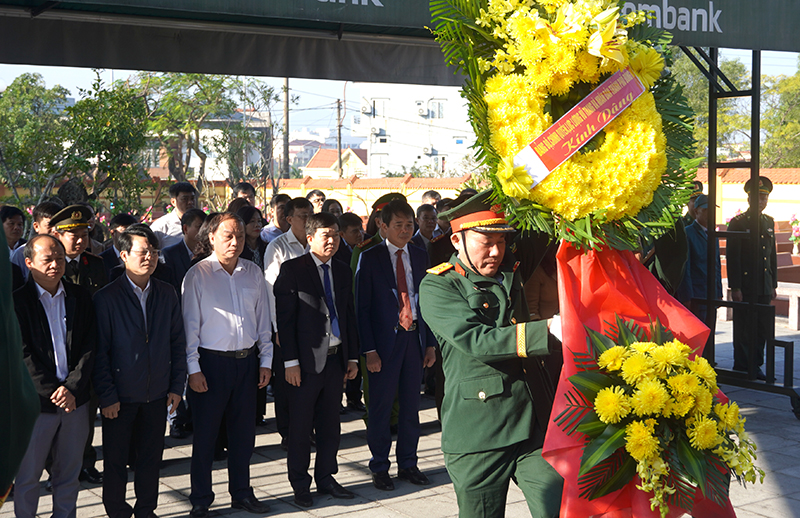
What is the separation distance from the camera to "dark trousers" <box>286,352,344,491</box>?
4945 mm

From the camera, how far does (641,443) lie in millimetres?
2568

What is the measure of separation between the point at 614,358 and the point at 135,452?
304cm

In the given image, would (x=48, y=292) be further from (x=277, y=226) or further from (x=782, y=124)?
(x=782, y=124)

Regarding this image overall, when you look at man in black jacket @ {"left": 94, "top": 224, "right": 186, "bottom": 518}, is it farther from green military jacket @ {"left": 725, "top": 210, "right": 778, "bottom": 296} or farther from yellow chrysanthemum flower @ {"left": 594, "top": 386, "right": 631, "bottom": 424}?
green military jacket @ {"left": 725, "top": 210, "right": 778, "bottom": 296}

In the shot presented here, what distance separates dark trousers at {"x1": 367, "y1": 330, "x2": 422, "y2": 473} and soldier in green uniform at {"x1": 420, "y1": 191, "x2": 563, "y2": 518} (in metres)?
1.96

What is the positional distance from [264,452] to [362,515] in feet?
5.32

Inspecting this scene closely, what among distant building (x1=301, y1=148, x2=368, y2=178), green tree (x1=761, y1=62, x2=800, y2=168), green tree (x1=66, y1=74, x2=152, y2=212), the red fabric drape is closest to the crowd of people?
the red fabric drape

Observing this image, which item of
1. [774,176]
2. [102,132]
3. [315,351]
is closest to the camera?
[315,351]

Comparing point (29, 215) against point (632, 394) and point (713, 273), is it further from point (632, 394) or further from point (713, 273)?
point (632, 394)

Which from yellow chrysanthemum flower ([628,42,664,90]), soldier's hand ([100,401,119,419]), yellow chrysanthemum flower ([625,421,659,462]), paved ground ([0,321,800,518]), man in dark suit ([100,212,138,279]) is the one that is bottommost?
paved ground ([0,321,800,518])

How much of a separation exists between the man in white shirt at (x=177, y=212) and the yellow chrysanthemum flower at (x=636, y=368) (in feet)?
17.9

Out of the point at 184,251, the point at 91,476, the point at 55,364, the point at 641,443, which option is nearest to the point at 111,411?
the point at 55,364

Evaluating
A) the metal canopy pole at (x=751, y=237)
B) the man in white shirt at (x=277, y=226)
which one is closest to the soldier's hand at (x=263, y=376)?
the man in white shirt at (x=277, y=226)

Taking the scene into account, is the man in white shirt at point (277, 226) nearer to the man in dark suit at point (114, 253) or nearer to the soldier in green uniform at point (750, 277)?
the man in dark suit at point (114, 253)
